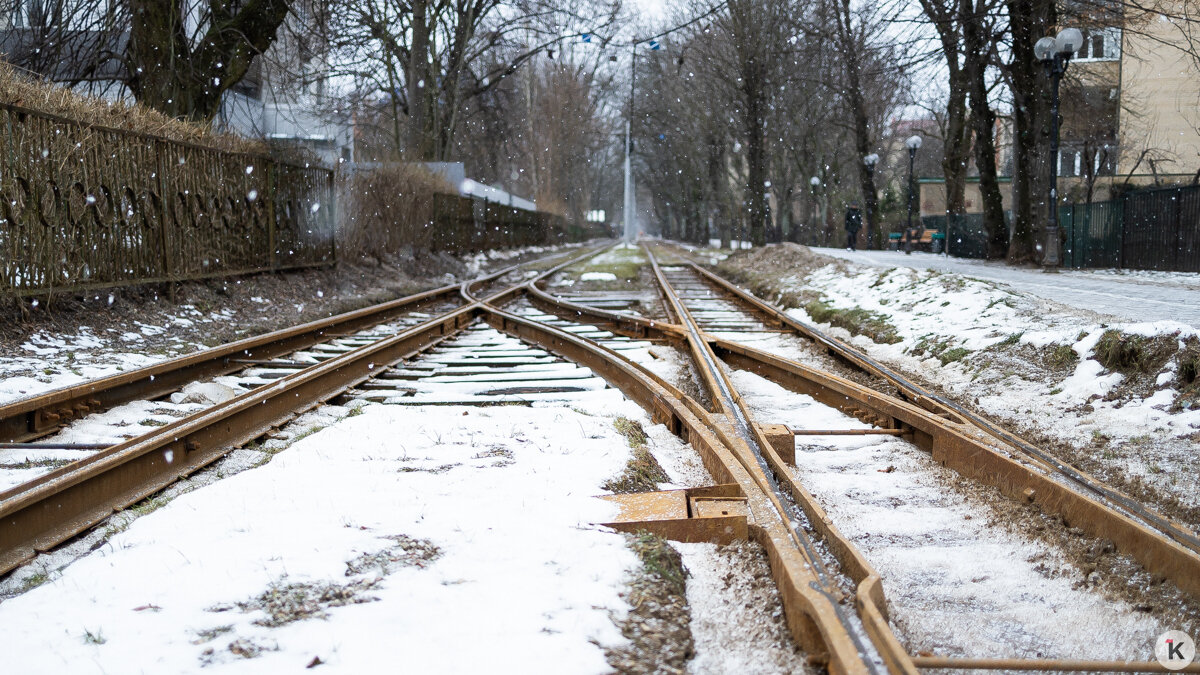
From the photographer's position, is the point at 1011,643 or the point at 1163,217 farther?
the point at 1163,217

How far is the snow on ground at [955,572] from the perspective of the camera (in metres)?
2.82

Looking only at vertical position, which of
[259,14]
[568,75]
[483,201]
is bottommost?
[483,201]

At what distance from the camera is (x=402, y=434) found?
5.17 m

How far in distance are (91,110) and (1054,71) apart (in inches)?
581

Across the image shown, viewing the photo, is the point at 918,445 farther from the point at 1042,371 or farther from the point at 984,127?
the point at 984,127

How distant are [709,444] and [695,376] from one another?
10.0 ft

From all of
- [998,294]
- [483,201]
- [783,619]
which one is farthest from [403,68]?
[783,619]

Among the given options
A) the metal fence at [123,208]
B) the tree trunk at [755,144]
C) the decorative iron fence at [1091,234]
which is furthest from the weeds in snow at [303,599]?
the tree trunk at [755,144]

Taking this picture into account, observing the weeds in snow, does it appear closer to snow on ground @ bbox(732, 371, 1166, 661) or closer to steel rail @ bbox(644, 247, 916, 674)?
steel rail @ bbox(644, 247, 916, 674)

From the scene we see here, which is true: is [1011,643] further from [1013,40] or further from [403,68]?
[403,68]

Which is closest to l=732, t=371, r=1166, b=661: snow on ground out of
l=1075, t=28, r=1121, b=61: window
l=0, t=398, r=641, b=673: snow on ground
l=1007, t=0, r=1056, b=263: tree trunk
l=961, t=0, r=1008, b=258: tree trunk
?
l=0, t=398, r=641, b=673: snow on ground

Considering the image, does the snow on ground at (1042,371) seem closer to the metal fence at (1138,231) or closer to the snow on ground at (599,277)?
the snow on ground at (599,277)

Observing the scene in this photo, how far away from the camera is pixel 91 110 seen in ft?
34.0

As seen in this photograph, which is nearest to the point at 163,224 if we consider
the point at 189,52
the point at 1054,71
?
the point at 189,52
